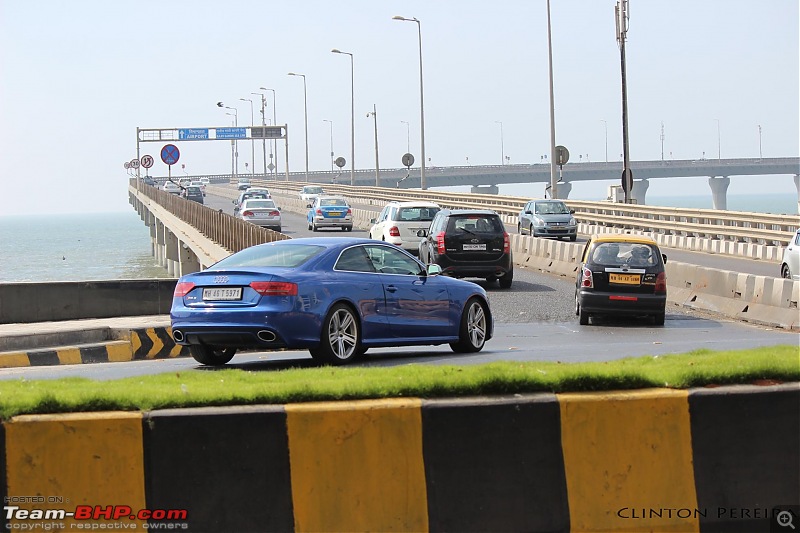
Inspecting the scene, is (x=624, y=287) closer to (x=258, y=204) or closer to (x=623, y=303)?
(x=623, y=303)

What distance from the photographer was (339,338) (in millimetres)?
13508

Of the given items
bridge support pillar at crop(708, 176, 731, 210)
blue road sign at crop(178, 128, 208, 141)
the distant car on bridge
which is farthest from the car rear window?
bridge support pillar at crop(708, 176, 731, 210)

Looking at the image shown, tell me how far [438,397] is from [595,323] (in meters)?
16.2

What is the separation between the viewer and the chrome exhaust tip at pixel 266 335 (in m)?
12.8

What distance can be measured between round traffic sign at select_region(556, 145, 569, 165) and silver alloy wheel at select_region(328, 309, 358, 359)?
143ft

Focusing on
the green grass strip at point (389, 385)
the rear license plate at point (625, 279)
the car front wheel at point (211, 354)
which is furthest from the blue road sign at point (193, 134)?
the green grass strip at point (389, 385)

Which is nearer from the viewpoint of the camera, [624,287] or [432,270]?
[432,270]

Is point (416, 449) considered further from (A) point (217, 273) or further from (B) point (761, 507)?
(A) point (217, 273)

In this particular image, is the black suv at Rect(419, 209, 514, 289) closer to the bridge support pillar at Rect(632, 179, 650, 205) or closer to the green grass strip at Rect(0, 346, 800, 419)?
the green grass strip at Rect(0, 346, 800, 419)

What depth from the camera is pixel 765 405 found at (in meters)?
6.39

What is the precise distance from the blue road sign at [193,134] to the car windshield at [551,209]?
8402cm

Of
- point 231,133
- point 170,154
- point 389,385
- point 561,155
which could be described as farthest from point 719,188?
point 389,385

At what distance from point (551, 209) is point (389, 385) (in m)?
44.3

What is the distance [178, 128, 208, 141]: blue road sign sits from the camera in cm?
13015
